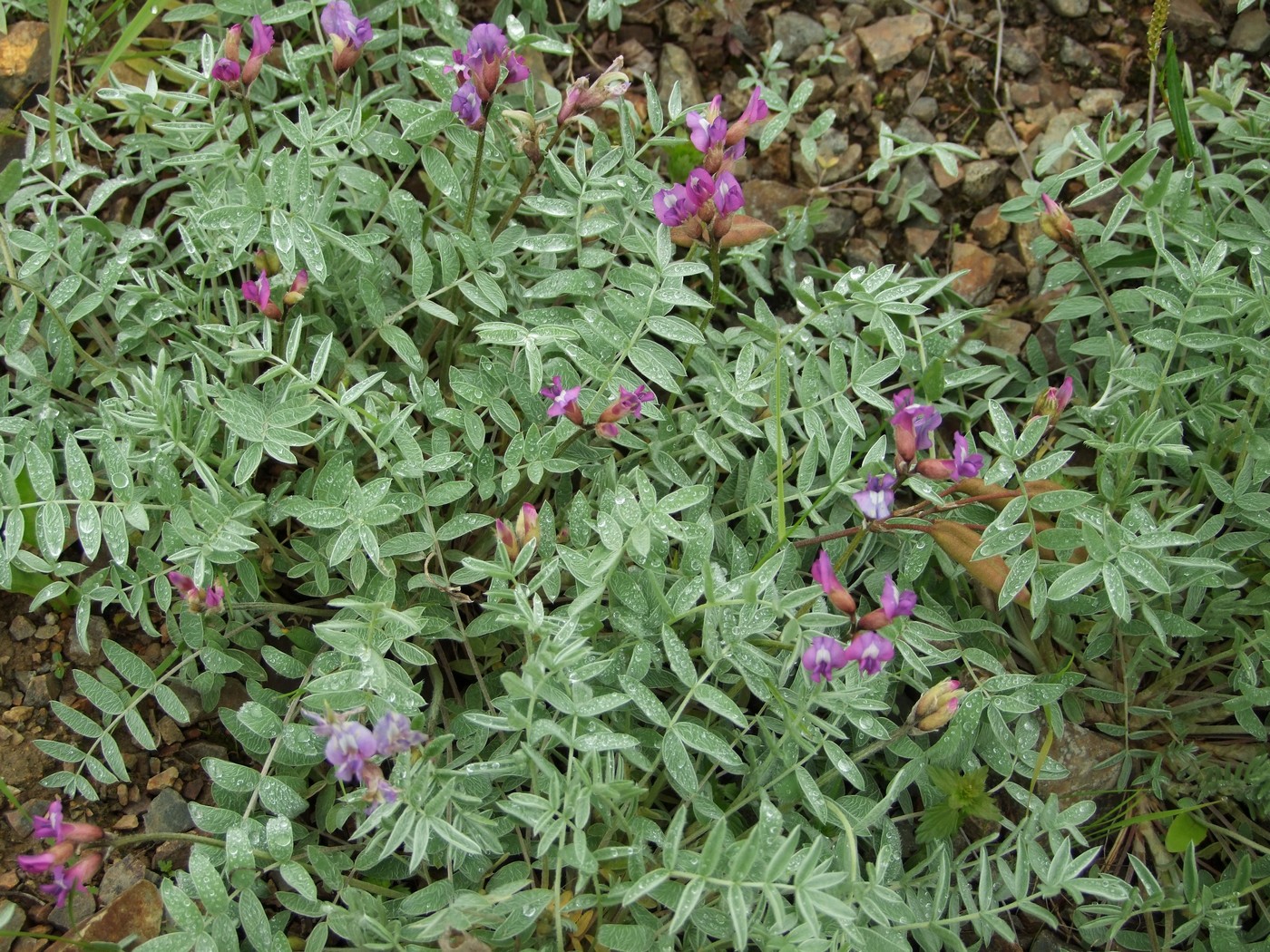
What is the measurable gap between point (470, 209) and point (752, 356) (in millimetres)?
839

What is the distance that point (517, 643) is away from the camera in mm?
2771

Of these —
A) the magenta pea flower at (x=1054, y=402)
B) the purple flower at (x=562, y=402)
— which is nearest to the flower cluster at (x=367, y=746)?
the purple flower at (x=562, y=402)

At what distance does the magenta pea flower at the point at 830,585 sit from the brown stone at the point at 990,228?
74.5 inches

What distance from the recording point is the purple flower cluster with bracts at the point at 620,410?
2.50 meters

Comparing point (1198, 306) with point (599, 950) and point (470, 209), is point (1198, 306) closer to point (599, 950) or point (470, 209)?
point (470, 209)

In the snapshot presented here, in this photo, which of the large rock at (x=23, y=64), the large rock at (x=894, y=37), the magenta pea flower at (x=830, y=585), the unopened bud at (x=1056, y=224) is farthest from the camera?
the large rock at (x=894, y=37)

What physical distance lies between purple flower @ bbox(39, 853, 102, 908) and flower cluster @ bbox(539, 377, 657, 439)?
4.58 feet

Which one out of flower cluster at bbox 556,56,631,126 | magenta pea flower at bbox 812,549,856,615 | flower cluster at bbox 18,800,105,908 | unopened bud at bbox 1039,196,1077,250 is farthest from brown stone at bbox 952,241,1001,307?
flower cluster at bbox 18,800,105,908

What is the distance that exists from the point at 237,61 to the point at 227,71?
6 centimetres

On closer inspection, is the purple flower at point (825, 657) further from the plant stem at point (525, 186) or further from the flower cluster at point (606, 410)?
the plant stem at point (525, 186)

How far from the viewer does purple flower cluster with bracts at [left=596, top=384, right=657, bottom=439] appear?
2.50 metres

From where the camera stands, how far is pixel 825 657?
7.17 feet

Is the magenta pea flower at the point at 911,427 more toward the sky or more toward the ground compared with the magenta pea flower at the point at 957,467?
more toward the sky

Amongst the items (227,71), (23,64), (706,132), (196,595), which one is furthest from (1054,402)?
(23,64)
